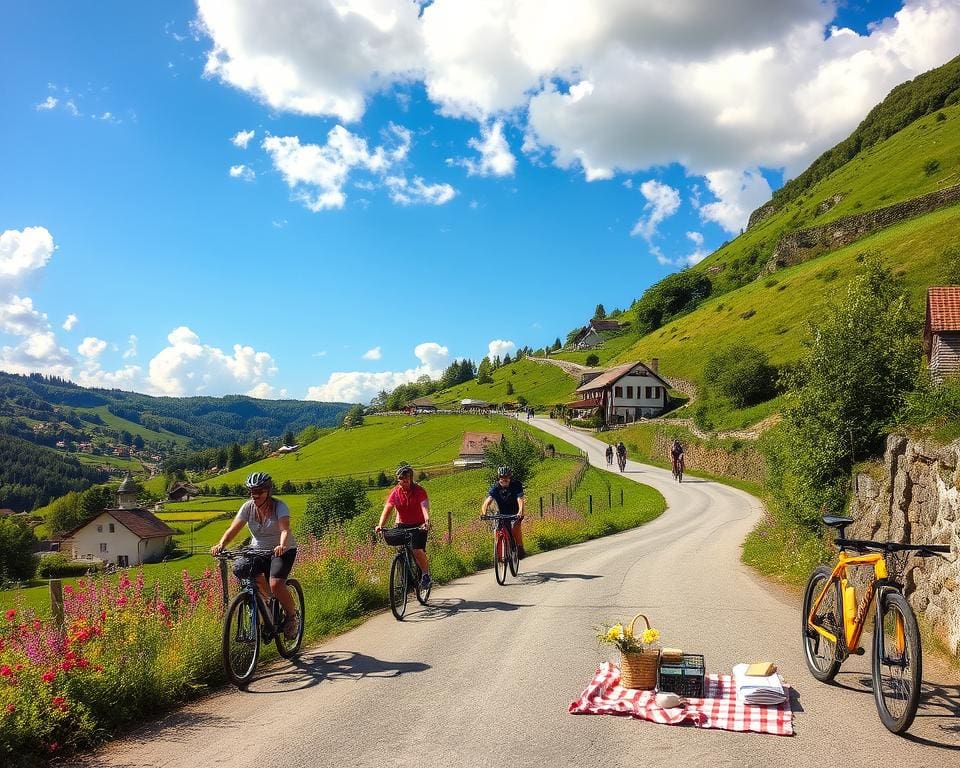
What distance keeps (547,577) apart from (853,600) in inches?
296

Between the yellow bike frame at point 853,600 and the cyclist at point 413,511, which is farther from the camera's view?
the cyclist at point 413,511

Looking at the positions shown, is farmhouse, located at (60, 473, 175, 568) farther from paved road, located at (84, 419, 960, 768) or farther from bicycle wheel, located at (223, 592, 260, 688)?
bicycle wheel, located at (223, 592, 260, 688)

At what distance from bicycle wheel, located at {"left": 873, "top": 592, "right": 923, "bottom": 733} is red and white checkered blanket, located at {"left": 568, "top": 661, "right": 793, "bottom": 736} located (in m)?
0.77

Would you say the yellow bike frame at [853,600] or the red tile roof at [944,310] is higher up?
the red tile roof at [944,310]

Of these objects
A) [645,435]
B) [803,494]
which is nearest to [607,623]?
[803,494]

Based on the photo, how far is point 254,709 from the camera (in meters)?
6.09

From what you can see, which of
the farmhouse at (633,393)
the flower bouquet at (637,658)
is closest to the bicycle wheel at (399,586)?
the flower bouquet at (637,658)

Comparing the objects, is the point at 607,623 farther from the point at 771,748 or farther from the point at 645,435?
the point at 645,435

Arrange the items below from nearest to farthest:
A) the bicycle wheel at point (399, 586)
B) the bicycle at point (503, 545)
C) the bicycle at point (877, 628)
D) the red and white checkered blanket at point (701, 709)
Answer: the bicycle at point (877, 628) → the red and white checkered blanket at point (701, 709) → the bicycle wheel at point (399, 586) → the bicycle at point (503, 545)

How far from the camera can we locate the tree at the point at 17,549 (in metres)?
66.1

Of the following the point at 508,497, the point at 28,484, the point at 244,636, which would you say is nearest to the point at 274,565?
the point at 244,636

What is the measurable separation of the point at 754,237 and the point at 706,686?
505 feet

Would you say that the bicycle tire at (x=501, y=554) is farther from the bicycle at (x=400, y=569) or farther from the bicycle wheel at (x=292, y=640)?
the bicycle wheel at (x=292, y=640)

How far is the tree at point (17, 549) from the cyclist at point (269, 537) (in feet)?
239
